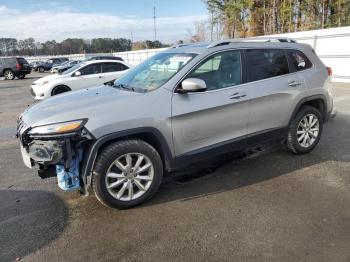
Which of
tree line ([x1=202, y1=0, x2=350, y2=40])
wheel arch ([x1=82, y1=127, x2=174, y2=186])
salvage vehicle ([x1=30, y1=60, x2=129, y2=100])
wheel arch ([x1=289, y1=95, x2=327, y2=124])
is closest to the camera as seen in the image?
wheel arch ([x1=82, y1=127, x2=174, y2=186])

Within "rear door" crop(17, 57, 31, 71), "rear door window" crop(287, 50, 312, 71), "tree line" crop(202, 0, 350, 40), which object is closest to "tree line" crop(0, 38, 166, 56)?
"tree line" crop(202, 0, 350, 40)

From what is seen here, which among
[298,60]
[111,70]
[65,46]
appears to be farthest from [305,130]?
[65,46]

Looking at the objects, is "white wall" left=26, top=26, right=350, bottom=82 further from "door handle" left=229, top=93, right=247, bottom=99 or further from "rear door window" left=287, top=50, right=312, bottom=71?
"door handle" left=229, top=93, right=247, bottom=99

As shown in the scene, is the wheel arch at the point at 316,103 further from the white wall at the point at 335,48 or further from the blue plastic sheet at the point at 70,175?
the white wall at the point at 335,48

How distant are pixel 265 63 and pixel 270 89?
15.5 inches

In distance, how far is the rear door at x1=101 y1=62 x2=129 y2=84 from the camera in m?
12.5

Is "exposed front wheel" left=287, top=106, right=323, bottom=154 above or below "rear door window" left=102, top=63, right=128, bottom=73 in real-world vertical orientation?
below

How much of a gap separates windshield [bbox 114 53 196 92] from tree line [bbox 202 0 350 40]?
74.7ft

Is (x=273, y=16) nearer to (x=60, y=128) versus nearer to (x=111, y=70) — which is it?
(x=111, y=70)

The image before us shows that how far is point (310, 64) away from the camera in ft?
17.7

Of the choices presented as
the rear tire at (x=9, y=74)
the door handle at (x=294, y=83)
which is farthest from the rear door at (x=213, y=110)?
the rear tire at (x=9, y=74)

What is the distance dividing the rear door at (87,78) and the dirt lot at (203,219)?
7275 mm

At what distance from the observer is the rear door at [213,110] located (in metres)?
4.03

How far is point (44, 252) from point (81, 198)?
1090 millimetres
